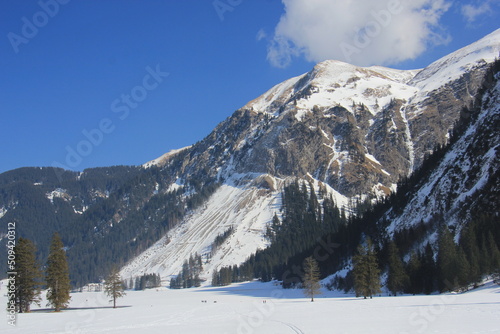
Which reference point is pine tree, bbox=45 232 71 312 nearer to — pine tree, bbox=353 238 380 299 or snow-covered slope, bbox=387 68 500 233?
pine tree, bbox=353 238 380 299

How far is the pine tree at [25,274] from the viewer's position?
6344 centimetres

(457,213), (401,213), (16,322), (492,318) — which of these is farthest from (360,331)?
(401,213)

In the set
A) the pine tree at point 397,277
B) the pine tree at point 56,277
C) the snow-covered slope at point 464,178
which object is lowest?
the pine tree at point 397,277

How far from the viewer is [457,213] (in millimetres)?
93188

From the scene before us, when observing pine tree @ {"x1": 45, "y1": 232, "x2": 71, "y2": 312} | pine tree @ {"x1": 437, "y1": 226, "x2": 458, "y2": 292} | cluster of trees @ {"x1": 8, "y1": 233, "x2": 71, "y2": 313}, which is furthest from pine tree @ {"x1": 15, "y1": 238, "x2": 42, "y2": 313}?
pine tree @ {"x1": 437, "y1": 226, "x2": 458, "y2": 292}

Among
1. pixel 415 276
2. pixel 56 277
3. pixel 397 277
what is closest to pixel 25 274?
pixel 56 277

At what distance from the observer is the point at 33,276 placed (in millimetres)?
64625

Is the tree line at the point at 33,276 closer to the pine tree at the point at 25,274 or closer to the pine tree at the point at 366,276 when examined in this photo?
the pine tree at the point at 25,274

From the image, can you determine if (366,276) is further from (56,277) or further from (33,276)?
(33,276)

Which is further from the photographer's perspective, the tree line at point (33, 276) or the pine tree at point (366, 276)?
the pine tree at point (366, 276)

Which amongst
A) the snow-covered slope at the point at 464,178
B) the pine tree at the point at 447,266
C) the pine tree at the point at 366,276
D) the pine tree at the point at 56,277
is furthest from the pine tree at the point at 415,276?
the pine tree at the point at 56,277

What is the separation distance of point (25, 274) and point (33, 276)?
1.24m

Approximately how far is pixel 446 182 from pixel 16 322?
96712 mm

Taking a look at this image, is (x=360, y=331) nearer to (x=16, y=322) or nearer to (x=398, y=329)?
(x=398, y=329)
